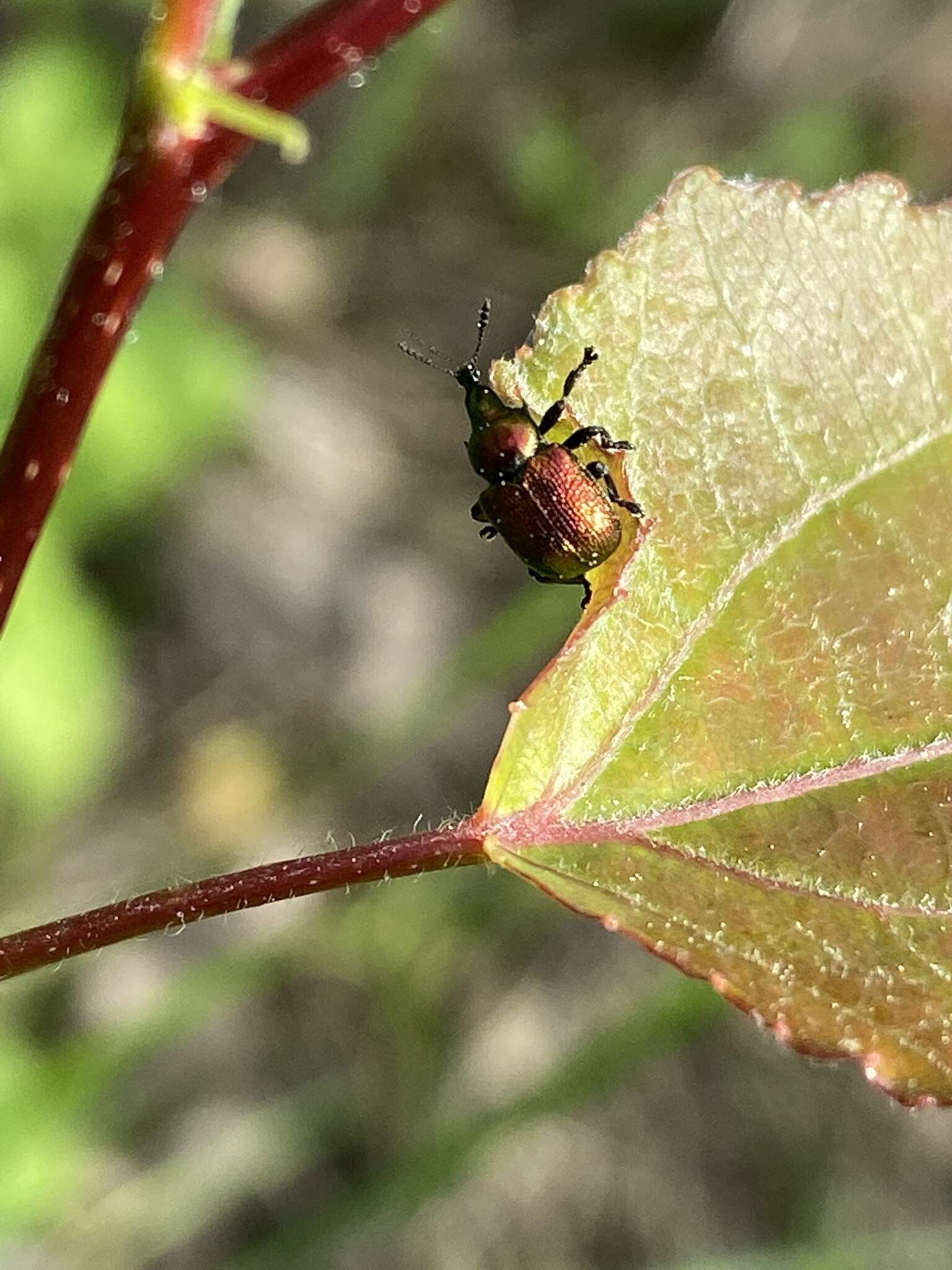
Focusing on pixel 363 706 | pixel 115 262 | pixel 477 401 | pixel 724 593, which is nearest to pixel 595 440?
pixel 724 593

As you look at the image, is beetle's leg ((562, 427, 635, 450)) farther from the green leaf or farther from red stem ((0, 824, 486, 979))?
red stem ((0, 824, 486, 979))

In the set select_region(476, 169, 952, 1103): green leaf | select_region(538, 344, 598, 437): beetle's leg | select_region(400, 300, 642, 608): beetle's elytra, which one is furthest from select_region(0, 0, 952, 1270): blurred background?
select_region(538, 344, 598, 437): beetle's leg

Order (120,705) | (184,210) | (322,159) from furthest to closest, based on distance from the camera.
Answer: (322,159), (120,705), (184,210)

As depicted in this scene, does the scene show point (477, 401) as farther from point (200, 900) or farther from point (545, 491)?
point (200, 900)

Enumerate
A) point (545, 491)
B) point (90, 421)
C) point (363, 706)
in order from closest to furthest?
point (545, 491) < point (90, 421) < point (363, 706)

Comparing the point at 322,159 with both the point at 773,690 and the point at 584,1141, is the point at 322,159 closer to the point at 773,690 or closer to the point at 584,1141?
the point at 584,1141

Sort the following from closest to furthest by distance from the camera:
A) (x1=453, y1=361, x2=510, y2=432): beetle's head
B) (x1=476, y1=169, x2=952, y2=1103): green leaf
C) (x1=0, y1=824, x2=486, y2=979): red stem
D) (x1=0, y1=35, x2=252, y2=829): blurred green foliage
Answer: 1. (x1=0, y1=824, x2=486, y2=979): red stem
2. (x1=476, y1=169, x2=952, y2=1103): green leaf
3. (x1=453, y1=361, x2=510, y2=432): beetle's head
4. (x1=0, y1=35, x2=252, y2=829): blurred green foliage

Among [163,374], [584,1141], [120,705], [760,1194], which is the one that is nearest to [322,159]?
[163,374]
